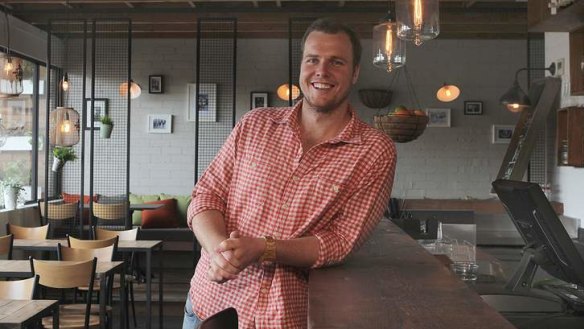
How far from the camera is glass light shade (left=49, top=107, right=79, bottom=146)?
6.81 meters

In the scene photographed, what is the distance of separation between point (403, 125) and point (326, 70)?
113 inches

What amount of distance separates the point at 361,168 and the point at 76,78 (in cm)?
894

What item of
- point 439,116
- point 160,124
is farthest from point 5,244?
point 439,116

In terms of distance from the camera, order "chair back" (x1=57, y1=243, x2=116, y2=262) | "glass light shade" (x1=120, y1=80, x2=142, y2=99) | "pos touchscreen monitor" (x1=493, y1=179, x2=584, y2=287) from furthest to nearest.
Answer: "glass light shade" (x1=120, y1=80, x2=142, y2=99), "chair back" (x1=57, y1=243, x2=116, y2=262), "pos touchscreen monitor" (x1=493, y1=179, x2=584, y2=287)

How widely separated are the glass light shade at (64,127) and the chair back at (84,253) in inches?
97.1

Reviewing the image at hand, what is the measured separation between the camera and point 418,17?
3463mm

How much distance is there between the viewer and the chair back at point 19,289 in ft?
11.0

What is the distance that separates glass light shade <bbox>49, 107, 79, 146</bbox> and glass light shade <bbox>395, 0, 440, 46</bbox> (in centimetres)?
445

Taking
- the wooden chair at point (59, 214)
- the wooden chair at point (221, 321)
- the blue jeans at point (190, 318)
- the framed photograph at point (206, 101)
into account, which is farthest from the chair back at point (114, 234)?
the wooden chair at point (221, 321)

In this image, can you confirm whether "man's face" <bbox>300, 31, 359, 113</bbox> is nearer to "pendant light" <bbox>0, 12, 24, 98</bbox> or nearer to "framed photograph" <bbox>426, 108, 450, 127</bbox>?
"pendant light" <bbox>0, 12, 24, 98</bbox>

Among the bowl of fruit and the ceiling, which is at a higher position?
the ceiling

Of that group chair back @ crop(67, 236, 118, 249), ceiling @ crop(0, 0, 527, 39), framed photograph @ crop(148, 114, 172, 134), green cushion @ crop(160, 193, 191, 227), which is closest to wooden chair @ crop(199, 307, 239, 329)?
chair back @ crop(67, 236, 118, 249)

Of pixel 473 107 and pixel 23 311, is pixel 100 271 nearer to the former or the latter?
pixel 23 311

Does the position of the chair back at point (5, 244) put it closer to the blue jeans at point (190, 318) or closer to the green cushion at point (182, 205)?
the blue jeans at point (190, 318)
